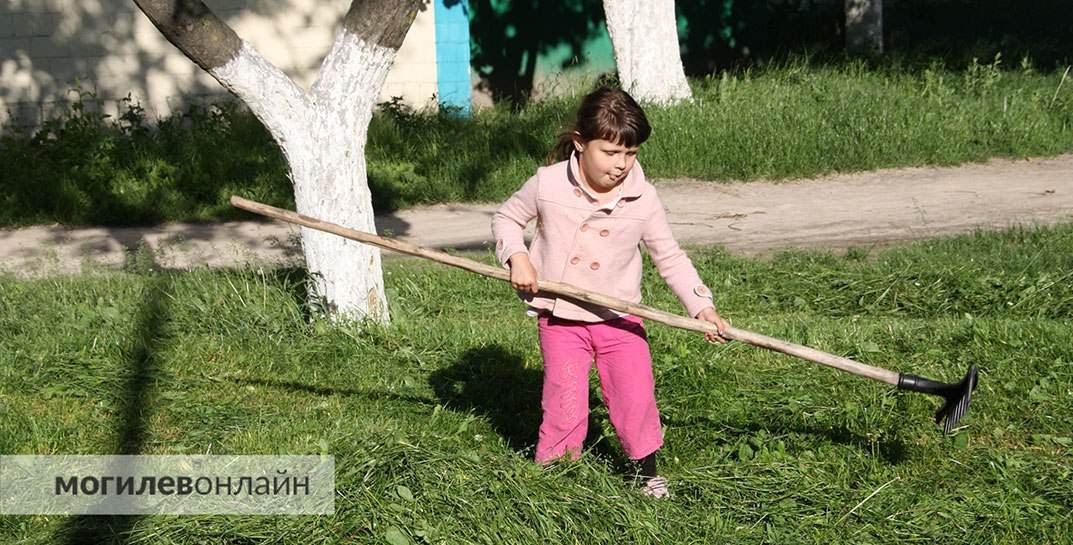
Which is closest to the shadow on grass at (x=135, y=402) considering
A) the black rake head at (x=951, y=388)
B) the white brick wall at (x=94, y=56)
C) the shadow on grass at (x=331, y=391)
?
the shadow on grass at (x=331, y=391)

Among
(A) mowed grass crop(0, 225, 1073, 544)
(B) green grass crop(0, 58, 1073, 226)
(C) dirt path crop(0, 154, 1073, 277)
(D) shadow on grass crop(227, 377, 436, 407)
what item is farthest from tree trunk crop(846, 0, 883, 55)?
(D) shadow on grass crop(227, 377, 436, 407)

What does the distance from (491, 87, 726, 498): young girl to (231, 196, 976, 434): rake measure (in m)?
0.09

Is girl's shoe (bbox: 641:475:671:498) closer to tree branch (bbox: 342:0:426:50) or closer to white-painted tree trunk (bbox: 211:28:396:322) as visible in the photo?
white-painted tree trunk (bbox: 211:28:396:322)

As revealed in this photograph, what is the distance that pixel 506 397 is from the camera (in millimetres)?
5445

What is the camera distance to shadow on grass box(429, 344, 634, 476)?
16.4 ft

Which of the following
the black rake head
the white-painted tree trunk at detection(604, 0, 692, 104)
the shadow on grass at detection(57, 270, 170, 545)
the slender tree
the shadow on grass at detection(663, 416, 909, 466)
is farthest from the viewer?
the white-painted tree trunk at detection(604, 0, 692, 104)

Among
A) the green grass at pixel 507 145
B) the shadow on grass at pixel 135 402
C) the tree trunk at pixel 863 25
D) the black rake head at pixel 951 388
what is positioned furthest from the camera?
the tree trunk at pixel 863 25

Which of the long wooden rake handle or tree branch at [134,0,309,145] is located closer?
the long wooden rake handle

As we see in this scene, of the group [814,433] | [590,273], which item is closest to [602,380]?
[590,273]

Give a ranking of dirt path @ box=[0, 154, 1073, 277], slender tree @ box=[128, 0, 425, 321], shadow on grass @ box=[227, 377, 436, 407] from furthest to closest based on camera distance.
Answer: dirt path @ box=[0, 154, 1073, 277], slender tree @ box=[128, 0, 425, 321], shadow on grass @ box=[227, 377, 436, 407]

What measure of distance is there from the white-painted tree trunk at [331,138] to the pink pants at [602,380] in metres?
1.95

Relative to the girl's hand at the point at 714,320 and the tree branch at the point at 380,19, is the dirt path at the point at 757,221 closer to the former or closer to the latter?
the tree branch at the point at 380,19

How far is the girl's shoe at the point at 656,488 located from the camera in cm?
443

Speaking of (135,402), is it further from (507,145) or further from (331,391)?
(507,145)
